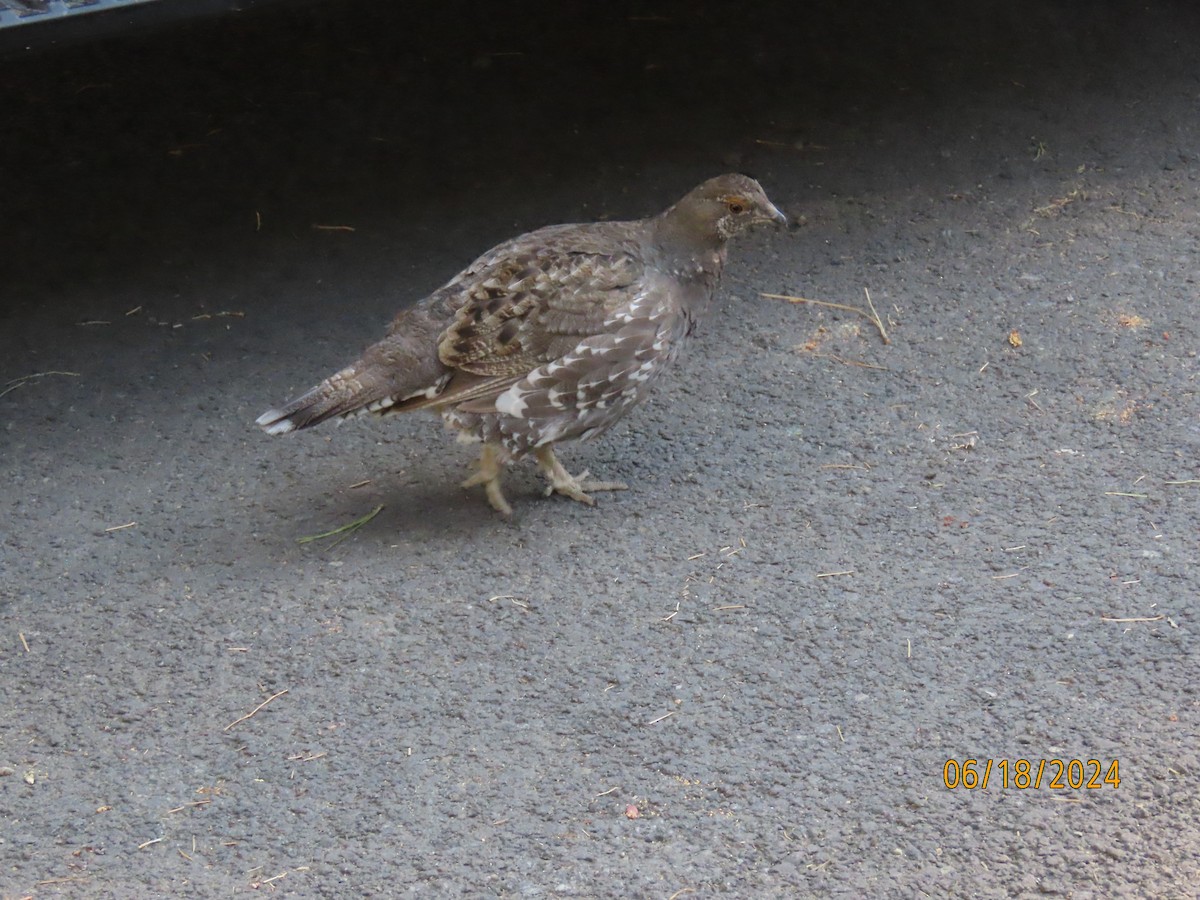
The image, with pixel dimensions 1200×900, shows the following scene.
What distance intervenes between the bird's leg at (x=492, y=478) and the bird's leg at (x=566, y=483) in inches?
6.9

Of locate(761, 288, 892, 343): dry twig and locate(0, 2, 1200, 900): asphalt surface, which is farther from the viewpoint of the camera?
locate(761, 288, 892, 343): dry twig

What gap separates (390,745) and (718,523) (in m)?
1.50

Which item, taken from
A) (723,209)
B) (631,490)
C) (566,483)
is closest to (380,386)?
(566,483)

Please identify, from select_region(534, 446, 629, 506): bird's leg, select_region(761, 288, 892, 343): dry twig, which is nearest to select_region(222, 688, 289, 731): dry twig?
select_region(534, 446, 629, 506): bird's leg

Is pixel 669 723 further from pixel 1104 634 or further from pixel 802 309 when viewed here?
pixel 802 309

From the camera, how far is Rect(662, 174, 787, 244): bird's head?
4711 mm

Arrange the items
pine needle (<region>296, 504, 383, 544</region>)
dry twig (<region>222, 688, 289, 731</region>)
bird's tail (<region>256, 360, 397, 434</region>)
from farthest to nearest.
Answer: pine needle (<region>296, 504, 383, 544</region>), bird's tail (<region>256, 360, 397, 434</region>), dry twig (<region>222, 688, 289, 731</region>)

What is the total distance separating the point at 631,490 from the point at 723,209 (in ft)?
3.82

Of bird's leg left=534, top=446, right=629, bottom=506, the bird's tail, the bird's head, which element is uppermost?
the bird's head

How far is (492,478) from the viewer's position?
4.76m
